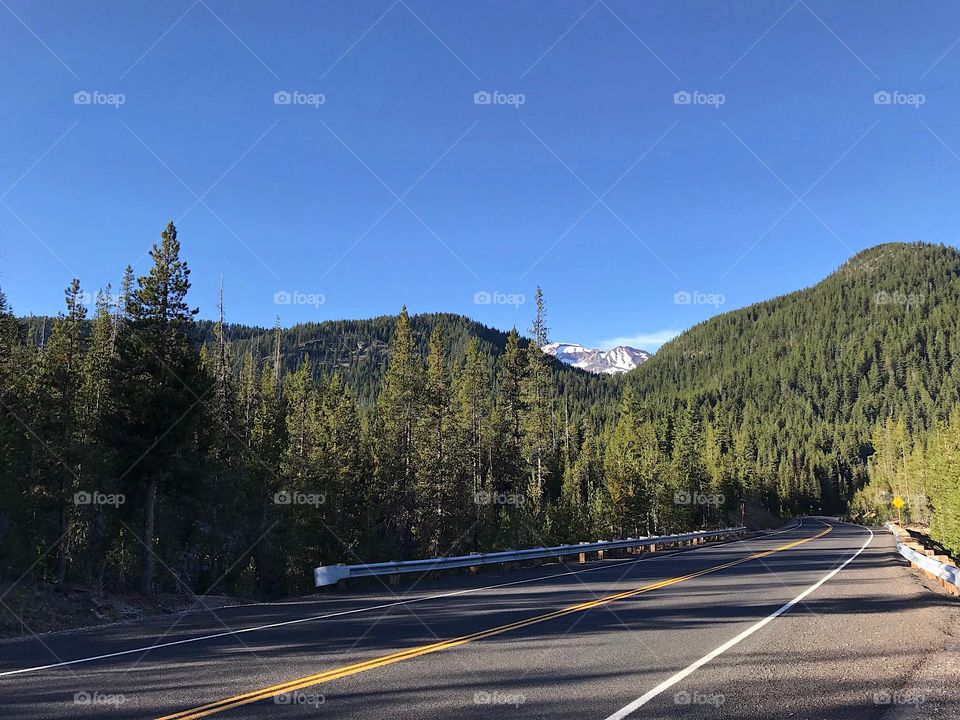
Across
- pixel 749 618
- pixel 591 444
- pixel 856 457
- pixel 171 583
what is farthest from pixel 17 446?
pixel 856 457

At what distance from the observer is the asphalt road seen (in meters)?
5.88

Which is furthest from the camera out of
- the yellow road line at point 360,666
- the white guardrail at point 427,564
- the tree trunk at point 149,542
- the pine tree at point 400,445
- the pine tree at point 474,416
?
the pine tree at point 474,416

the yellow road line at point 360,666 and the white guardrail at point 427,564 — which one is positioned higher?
the yellow road line at point 360,666

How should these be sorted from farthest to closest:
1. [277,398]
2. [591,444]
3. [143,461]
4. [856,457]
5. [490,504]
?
[856,457]
[591,444]
[277,398]
[490,504]
[143,461]

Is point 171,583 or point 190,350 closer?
point 190,350

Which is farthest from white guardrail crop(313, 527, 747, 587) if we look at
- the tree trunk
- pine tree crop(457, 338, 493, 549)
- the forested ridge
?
pine tree crop(457, 338, 493, 549)

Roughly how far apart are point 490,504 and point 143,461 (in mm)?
25772

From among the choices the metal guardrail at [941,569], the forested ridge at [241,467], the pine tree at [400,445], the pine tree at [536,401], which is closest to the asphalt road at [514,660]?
the metal guardrail at [941,569]

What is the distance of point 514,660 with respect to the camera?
7656mm

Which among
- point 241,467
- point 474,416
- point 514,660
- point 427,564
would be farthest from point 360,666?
point 474,416

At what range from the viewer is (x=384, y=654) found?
797 centimetres

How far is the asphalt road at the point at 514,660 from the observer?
5879mm

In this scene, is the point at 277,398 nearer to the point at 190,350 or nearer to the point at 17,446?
the point at 17,446

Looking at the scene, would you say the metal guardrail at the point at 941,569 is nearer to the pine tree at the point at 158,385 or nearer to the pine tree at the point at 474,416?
the pine tree at the point at 158,385
